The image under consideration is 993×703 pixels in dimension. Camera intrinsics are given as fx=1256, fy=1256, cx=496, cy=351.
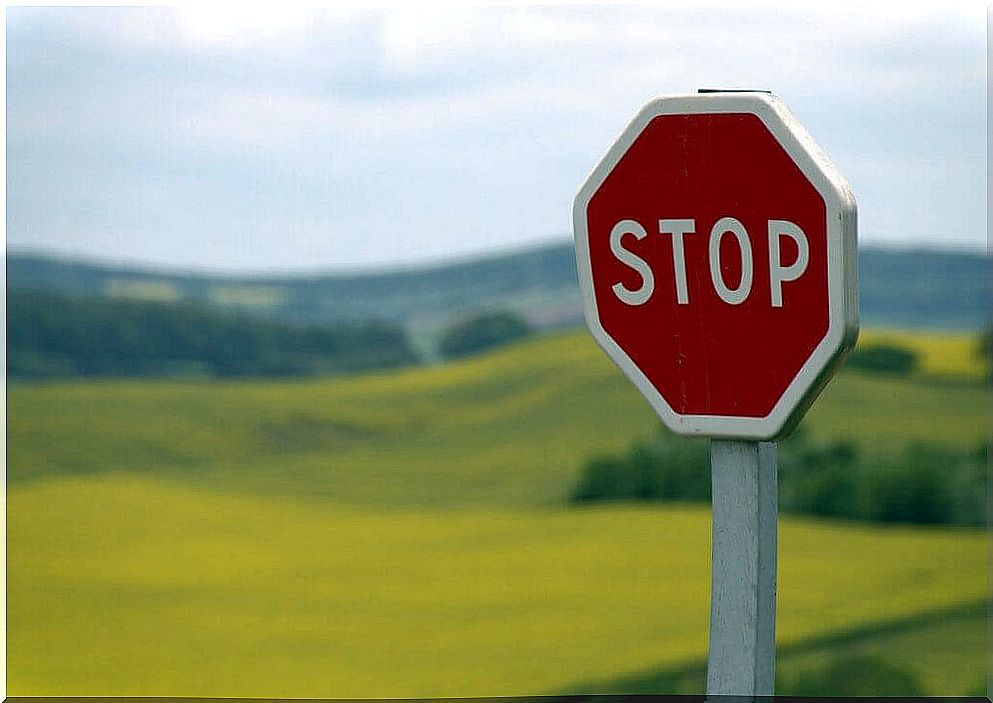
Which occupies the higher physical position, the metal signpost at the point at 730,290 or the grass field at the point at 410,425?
the metal signpost at the point at 730,290

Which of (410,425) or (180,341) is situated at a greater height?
(180,341)

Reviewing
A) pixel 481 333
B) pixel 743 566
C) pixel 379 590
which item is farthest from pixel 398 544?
pixel 743 566

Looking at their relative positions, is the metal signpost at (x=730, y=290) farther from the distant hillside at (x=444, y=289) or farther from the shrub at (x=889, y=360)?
the shrub at (x=889, y=360)

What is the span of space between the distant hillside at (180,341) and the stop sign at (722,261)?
261 cm

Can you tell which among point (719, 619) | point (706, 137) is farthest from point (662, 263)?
point (719, 619)

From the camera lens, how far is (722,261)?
2.57 feet

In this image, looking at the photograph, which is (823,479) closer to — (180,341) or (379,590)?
(379,590)

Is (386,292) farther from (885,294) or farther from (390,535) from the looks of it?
(885,294)

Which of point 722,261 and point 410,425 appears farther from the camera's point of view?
point 410,425

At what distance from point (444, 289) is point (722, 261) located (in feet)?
8.38

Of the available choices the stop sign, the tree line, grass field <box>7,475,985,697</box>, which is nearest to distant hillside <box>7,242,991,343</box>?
the tree line

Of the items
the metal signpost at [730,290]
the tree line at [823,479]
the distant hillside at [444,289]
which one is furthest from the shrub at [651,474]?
the metal signpost at [730,290]

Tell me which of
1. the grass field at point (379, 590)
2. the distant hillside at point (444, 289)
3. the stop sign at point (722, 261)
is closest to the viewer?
the stop sign at point (722, 261)

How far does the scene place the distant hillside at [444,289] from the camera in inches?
127
